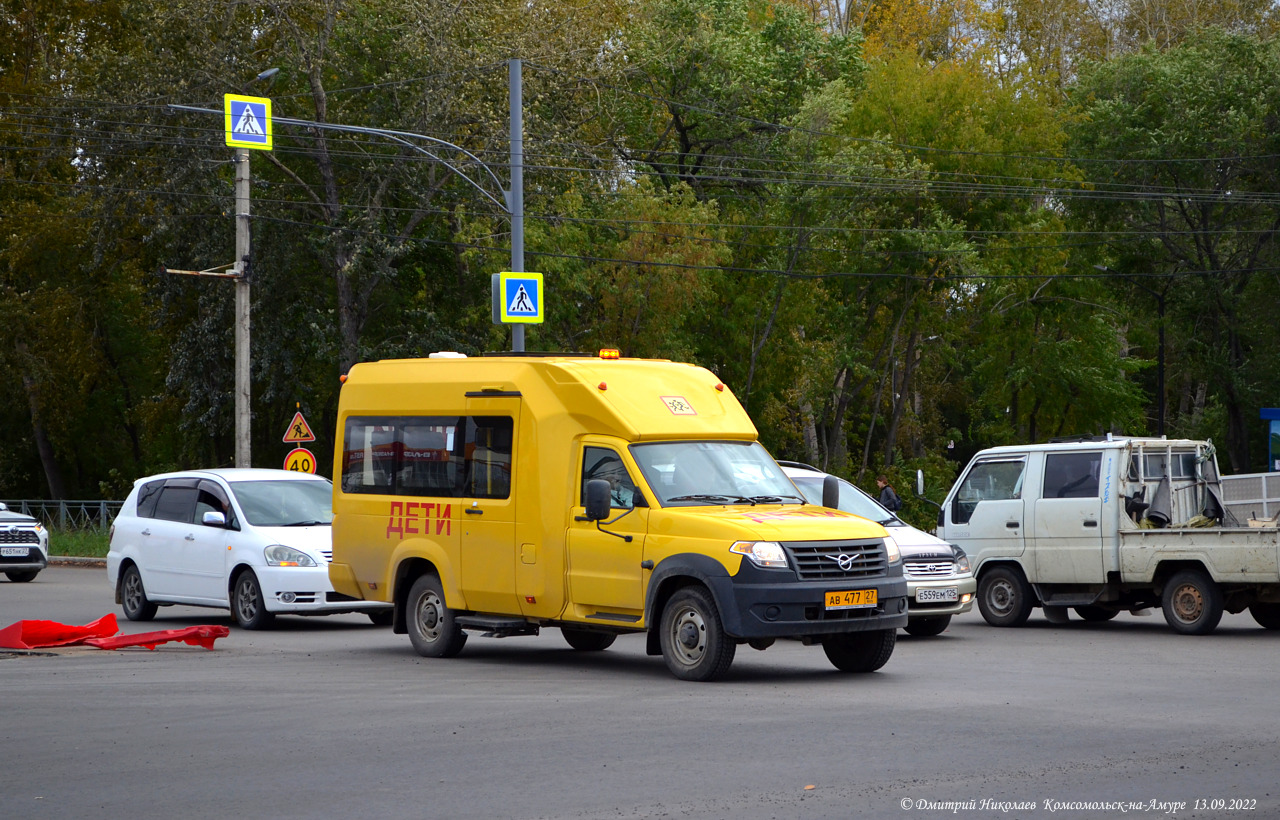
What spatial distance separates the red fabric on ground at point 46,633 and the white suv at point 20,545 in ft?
45.1

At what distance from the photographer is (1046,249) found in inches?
1923

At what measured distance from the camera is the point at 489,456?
14320mm

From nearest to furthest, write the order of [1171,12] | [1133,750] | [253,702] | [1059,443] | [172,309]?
[1133,750], [253,702], [1059,443], [172,309], [1171,12]

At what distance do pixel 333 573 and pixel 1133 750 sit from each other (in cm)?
910

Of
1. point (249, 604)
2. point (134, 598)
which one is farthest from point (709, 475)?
point (134, 598)

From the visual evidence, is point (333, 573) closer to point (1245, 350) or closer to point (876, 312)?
point (876, 312)

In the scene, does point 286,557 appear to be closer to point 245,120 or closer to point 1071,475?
point 1071,475

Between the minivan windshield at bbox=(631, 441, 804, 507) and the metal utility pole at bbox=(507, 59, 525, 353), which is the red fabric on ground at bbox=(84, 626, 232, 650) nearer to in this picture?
the minivan windshield at bbox=(631, 441, 804, 507)

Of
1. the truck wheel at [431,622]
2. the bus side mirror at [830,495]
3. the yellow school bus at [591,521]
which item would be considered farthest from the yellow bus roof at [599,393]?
the truck wheel at [431,622]

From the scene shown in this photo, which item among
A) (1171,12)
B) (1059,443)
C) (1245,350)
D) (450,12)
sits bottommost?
(1059,443)

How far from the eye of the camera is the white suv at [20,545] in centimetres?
2877

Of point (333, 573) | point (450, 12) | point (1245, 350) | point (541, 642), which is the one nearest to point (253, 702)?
point (333, 573)

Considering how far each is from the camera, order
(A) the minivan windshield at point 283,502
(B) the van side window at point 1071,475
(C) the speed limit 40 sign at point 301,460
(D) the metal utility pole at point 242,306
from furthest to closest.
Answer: (D) the metal utility pole at point 242,306, (C) the speed limit 40 sign at point 301,460, (A) the minivan windshield at point 283,502, (B) the van side window at point 1071,475

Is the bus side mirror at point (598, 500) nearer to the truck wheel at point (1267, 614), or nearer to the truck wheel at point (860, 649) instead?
the truck wheel at point (860, 649)
